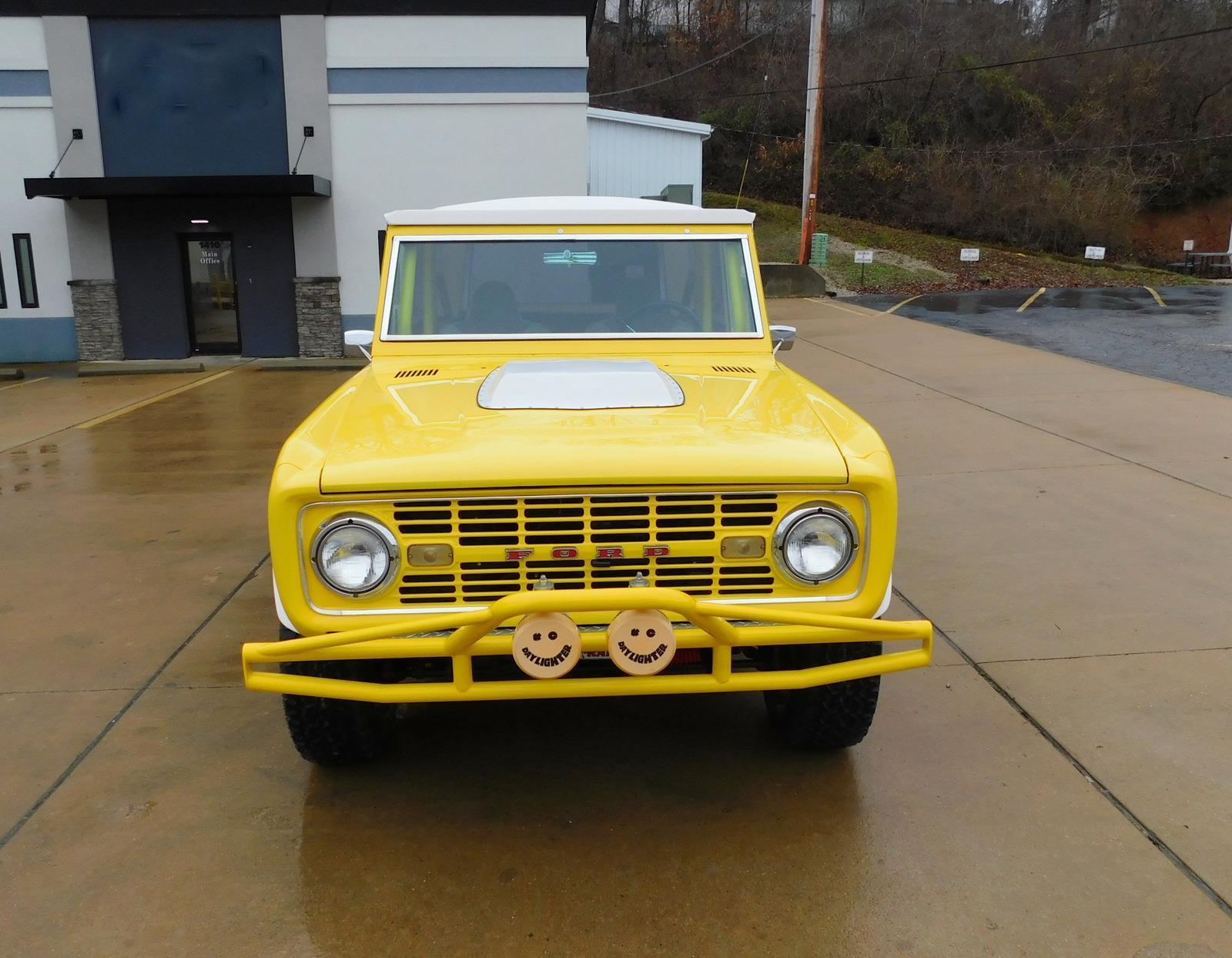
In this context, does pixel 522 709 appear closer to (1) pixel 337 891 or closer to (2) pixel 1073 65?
(1) pixel 337 891

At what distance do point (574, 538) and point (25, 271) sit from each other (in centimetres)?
1589

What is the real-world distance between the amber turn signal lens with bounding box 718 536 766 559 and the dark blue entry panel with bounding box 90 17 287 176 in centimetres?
1421

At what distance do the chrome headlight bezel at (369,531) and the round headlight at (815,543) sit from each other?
Result: 1061mm

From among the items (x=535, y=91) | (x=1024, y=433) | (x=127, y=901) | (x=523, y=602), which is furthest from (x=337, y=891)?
(x=535, y=91)

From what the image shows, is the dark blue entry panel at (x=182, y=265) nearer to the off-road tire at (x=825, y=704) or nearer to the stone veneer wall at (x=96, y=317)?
the stone veneer wall at (x=96, y=317)

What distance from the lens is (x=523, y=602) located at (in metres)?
2.52

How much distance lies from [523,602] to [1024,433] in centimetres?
734

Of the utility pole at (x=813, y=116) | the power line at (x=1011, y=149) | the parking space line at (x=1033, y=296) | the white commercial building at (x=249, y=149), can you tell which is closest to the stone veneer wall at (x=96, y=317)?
the white commercial building at (x=249, y=149)

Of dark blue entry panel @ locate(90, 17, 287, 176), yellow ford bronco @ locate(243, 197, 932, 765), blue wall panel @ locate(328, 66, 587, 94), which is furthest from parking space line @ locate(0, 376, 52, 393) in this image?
yellow ford bronco @ locate(243, 197, 932, 765)

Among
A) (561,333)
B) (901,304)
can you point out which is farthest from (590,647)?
(901,304)

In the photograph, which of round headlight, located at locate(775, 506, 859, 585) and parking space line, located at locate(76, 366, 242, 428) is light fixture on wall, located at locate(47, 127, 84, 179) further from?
round headlight, located at locate(775, 506, 859, 585)

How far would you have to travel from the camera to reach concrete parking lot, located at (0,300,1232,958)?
2.76 metres

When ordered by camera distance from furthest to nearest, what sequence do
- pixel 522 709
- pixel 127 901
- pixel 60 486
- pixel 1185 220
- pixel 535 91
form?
pixel 1185 220 → pixel 535 91 → pixel 60 486 → pixel 522 709 → pixel 127 901

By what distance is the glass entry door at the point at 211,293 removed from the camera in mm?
15781
